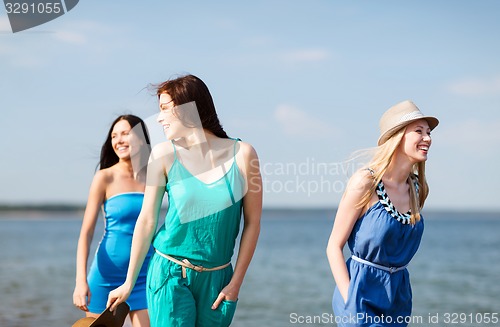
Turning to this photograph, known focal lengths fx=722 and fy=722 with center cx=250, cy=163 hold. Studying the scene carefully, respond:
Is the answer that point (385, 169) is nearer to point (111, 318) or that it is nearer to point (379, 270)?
point (379, 270)

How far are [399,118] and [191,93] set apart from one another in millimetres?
1026

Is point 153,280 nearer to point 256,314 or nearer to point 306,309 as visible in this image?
point 256,314

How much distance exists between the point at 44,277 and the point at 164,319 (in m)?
17.6

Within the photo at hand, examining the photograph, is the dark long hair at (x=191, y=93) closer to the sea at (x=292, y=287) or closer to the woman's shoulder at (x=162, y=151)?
the woman's shoulder at (x=162, y=151)

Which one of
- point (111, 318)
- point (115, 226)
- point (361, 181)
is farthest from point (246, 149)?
point (115, 226)

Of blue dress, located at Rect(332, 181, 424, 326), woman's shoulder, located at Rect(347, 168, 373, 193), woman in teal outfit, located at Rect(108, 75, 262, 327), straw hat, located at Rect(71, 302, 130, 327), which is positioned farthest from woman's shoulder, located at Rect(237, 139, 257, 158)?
straw hat, located at Rect(71, 302, 130, 327)

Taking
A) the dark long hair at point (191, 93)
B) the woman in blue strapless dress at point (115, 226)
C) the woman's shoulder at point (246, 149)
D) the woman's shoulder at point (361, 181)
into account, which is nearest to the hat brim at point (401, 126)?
the woman's shoulder at point (361, 181)

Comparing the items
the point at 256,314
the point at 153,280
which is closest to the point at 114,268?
the point at 153,280

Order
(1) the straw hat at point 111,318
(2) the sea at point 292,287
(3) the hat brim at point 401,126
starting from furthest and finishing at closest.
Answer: (2) the sea at point 292,287 < (1) the straw hat at point 111,318 < (3) the hat brim at point 401,126

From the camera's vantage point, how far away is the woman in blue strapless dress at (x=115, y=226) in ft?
14.2

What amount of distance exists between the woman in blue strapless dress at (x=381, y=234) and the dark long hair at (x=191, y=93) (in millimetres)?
759

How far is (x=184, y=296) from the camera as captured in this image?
308 centimetres

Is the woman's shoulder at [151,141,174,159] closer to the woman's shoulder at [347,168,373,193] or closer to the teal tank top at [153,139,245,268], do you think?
the teal tank top at [153,139,245,268]

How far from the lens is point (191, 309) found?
309 cm
